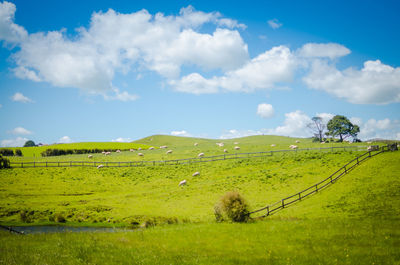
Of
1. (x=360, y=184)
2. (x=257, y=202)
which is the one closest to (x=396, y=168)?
(x=360, y=184)

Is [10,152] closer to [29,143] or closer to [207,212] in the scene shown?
[207,212]

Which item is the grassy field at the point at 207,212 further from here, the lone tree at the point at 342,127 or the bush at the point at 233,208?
the lone tree at the point at 342,127

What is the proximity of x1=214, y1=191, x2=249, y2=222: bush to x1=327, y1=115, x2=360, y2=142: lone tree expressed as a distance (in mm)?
83195

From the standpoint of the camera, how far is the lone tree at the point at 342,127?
91.2 meters

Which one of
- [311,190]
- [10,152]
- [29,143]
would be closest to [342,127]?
[311,190]

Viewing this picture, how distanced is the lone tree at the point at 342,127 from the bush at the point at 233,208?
83195mm

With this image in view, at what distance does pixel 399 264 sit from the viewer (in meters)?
11.2

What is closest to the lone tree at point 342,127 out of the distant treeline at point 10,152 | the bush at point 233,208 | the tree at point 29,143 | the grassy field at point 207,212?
the grassy field at point 207,212

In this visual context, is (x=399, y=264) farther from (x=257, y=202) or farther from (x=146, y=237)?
(x=257, y=202)

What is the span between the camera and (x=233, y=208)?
2211 centimetres

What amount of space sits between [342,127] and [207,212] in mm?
82991

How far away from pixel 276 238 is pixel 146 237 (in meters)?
8.88

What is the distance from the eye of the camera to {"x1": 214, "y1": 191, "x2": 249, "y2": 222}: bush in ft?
72.4

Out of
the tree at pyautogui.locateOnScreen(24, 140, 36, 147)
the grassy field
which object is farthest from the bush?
the tree at pyautogui.locateOnScreen(24, 140, 36, 147)
